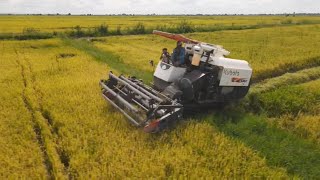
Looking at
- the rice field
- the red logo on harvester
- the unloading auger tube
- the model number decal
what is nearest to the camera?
the rice field

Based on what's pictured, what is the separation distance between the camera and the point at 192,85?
8.31 metres

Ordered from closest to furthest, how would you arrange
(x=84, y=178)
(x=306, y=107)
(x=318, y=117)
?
(x=84, y=178) → (x=318, y=117) → (x=306, y=107)

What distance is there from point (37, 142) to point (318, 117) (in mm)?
6904

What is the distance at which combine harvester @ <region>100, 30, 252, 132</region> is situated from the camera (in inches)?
322

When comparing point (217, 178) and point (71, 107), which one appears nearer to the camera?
point (217, 178)

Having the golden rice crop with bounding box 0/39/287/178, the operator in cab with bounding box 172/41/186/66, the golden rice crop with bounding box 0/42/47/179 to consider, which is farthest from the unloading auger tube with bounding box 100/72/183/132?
the golden rice crop with bounding box 0/42/47/179

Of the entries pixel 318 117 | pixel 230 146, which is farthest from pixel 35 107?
pixel 318 117

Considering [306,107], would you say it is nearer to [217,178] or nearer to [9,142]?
[217,178]

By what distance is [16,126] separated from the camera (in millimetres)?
8047

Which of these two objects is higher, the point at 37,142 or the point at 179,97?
the point at 179,97

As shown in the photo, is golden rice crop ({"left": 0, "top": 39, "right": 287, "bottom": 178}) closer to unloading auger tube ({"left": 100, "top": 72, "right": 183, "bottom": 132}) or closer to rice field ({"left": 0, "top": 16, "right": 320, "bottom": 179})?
rice field ({"left": 0, "top": 16, "right": 320, "bottom": 179})

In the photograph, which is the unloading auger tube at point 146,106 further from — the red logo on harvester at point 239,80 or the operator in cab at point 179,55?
the red logo on harvester at point 239,80

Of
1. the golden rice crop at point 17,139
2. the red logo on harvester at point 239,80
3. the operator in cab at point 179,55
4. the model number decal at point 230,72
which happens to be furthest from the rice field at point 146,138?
the operator in cab at point 179,55

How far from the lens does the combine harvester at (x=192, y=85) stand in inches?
322
